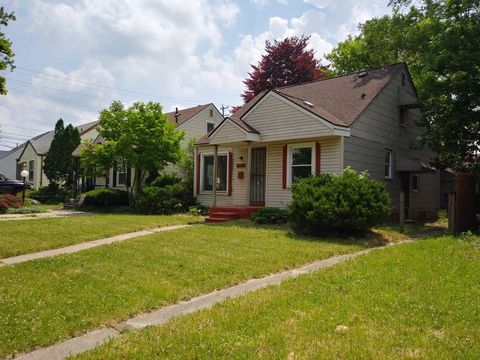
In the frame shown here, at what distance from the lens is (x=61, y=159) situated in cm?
3177

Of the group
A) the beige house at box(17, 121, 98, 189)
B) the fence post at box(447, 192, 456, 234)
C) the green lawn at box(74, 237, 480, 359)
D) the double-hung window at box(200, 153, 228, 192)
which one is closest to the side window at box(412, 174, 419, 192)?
the fence post at box(447, 192, 456, 234)

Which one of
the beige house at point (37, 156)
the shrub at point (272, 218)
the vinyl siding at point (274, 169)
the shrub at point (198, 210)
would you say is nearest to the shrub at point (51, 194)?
the beige house at point (37, 156)

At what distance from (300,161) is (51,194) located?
21.1 m

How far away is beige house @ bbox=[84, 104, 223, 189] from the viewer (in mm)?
27453

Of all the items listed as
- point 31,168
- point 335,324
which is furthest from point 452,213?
point 31,168

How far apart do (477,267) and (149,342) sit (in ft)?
18.6

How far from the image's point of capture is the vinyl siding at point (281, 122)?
14516 mm

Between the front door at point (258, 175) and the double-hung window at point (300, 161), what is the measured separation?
140cm

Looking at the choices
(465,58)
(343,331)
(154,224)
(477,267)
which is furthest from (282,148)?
(343,331)

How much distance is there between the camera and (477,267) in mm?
7113

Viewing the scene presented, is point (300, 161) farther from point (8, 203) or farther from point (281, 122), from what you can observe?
point (8, 203)

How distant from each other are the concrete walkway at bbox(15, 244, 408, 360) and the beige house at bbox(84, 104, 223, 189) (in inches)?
791

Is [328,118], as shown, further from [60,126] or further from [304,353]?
[60,126]

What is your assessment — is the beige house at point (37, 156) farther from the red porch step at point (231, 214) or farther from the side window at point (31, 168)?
the red porch step at point (231, 214)
